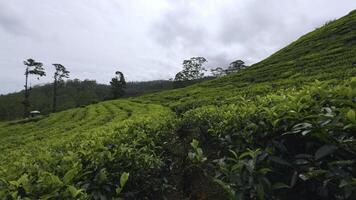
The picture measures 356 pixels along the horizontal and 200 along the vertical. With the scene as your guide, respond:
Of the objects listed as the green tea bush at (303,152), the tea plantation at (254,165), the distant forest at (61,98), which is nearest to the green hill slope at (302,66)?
the tea plantation at (254,165)

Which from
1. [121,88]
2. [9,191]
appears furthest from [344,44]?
[121,88]

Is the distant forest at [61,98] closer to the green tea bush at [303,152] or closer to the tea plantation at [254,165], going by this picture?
the tea plantation at [254,165]

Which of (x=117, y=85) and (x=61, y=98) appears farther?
(x=61, y=98)

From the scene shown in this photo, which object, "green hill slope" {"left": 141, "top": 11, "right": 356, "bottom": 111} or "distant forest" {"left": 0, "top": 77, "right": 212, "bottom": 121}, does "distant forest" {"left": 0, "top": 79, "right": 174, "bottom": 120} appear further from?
"green hill slope" {"left": 141, "top": 11, "right": 356, "bottom": 111}

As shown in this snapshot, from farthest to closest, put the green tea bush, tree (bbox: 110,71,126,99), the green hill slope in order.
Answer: tree (bbox: 110,71,126,99), the green hill slope, the green tea bush

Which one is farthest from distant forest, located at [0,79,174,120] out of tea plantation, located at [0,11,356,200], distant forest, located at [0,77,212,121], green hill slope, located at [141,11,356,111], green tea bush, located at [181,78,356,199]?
green tea bush, located at [181,78,356,199]

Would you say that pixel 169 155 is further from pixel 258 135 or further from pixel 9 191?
pixel 9 191

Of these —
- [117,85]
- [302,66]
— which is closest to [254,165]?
[302,66]

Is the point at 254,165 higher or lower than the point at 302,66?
lower

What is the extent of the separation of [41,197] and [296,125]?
5.83ft

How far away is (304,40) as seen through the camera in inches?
1150

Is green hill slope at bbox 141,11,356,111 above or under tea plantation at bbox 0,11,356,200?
above

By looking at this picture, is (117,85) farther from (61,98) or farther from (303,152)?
(303,152)

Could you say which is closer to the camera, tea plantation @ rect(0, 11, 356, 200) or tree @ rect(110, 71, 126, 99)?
tea plantation @ rect(0, 11, 356, 200)
